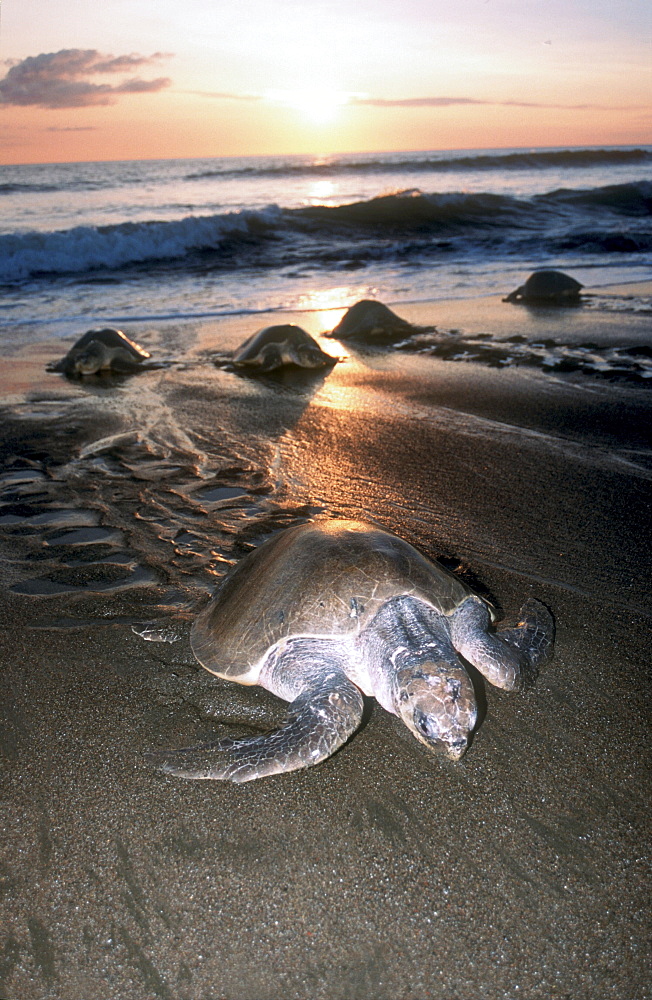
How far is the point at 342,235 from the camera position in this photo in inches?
848

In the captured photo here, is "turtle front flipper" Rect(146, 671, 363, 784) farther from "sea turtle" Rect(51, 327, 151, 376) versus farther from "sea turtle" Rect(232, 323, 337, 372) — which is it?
"sea turtle" Rect(51, 327, 151, 376)

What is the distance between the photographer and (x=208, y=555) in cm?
383

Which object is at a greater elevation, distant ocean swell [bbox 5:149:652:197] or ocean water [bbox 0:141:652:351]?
distant ocean swell [bbox 5:149:652:197]

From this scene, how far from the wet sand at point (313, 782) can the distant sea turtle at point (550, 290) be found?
269 inches

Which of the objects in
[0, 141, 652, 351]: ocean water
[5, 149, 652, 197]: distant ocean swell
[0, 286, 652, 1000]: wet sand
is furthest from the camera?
[5, 149, 652, 197]: distant ocean swell

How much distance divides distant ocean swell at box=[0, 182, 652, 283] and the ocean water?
0.05m

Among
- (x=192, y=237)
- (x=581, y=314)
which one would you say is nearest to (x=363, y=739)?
(x=581, y=314)

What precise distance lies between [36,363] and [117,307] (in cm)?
372

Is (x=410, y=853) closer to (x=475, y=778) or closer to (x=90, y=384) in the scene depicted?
(x=475, y=778)

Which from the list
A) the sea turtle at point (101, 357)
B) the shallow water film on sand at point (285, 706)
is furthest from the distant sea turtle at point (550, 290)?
the sea turtle at point (101, 357)

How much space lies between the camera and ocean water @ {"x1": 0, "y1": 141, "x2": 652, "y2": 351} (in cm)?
1238

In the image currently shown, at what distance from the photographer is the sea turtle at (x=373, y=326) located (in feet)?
31.3

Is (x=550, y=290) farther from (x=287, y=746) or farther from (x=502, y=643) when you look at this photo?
(x=287, y=746)

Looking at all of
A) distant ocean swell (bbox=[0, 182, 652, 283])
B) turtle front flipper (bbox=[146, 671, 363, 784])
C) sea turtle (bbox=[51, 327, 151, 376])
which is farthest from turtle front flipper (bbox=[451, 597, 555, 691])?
distant ocean swell (bbox=[0, 182, 652, 283])
